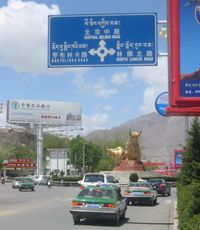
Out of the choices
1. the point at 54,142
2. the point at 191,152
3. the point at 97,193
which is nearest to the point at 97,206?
the point at 97,193

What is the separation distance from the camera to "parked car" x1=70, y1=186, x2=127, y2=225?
18.6 m

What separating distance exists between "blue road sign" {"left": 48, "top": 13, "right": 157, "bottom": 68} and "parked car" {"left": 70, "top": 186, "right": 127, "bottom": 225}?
5.04 meters

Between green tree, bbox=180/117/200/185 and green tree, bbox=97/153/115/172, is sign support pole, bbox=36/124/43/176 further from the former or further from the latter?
green tree, bbox=180/117/200/185

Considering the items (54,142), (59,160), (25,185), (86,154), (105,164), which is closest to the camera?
(25,185)

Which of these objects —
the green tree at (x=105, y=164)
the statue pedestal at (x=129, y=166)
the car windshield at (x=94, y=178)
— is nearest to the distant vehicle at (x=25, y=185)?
the car windshield at (x=94, y=178)

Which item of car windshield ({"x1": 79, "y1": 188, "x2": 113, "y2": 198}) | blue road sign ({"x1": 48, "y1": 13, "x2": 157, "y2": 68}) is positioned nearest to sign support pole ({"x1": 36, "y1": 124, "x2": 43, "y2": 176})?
car windshield ({"x1": 79, "y1": 188, "x2": 113, "y2": 198})

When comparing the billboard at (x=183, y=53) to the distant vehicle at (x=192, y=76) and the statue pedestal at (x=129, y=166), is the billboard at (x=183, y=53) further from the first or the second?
the statue pedestal at (x=129, y=166)

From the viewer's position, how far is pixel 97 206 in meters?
18.7

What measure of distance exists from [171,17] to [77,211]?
825 centimetres

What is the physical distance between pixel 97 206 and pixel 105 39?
19.5ft

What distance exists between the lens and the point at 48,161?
5340 inches

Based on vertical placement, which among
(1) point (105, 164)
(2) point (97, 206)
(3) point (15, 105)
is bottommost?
(2) point (97, 206)

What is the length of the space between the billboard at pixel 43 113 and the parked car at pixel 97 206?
87.9 meters

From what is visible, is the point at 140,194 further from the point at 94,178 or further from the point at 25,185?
the point at 25,185
